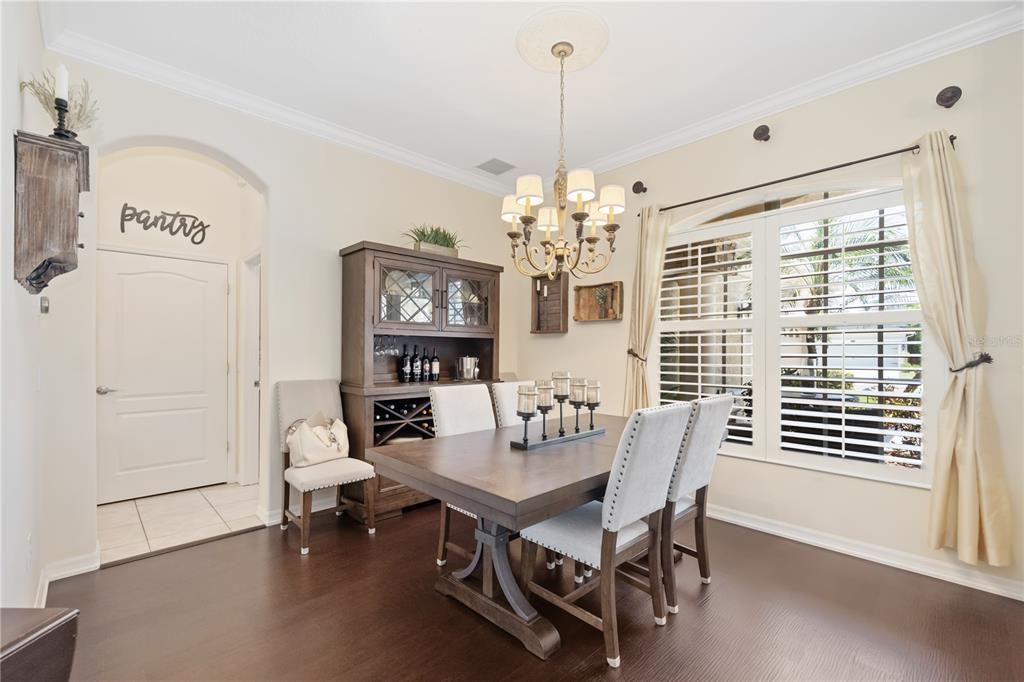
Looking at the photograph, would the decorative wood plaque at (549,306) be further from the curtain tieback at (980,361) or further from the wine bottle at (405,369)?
the curtain tieback at (980,361)

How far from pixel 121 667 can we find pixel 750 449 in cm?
374

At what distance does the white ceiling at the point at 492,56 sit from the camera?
2.45 meters

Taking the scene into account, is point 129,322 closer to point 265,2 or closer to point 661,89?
point 265,2

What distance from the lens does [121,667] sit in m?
1.90

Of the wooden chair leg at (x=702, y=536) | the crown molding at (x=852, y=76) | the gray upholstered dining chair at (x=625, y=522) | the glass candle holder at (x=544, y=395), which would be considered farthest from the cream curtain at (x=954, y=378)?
the glass candle holder at (x=544, y=395)

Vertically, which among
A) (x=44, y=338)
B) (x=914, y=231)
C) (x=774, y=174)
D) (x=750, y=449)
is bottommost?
(x=750, y=449)

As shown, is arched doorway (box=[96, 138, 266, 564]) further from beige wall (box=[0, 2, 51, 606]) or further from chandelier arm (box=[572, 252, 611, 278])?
chandelier arm (box=[572, 252, 611, 278])

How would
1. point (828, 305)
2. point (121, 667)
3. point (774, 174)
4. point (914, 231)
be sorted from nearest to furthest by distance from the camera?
1. point (121, 667)
2. point (914, 231)
3. point (828, 305)
4. point (774, 174)

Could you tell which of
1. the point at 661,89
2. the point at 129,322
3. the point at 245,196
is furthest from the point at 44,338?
the point at 661,89

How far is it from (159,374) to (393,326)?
2225 millimetres

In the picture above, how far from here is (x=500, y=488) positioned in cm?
175

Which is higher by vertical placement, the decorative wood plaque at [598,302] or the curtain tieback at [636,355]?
the decorative wood plaque at [598,302]

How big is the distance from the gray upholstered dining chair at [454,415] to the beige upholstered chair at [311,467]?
70 centimetres

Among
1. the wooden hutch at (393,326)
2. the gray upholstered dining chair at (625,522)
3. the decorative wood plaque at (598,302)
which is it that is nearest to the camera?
the gray upholstered dining chair at (625,522)
